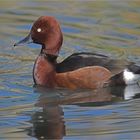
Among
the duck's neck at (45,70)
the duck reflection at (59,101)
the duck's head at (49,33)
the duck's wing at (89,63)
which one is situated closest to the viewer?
the duck reflection at (59,101)

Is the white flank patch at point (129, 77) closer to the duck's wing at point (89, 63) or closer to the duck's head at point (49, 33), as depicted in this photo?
the duck's wing at point (89, 63)

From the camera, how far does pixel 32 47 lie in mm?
14594

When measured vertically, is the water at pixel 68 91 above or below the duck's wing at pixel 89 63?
below

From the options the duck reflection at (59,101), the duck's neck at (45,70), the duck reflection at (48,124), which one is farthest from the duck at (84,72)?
the duck reflection at (48,124)

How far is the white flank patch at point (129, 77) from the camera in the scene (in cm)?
1210

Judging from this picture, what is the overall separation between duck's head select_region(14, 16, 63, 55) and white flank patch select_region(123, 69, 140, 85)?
3.69ft

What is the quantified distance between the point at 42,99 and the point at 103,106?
3.17ft

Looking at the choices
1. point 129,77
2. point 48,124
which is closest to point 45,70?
point 129,77

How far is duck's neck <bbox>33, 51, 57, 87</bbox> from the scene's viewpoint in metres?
12.1

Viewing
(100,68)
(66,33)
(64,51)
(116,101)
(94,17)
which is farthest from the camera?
(94,17)

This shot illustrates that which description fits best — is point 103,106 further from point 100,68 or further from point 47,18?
point 47,18

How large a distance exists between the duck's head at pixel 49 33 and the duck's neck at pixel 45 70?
0.42ft

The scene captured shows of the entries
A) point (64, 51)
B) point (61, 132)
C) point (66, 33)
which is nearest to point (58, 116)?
point (61, 132)

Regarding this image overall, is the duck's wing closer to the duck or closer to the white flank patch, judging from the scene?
the duck
